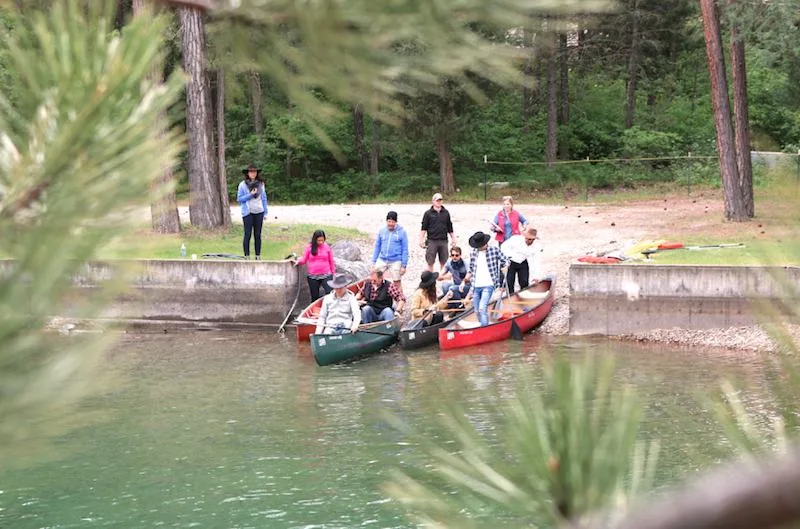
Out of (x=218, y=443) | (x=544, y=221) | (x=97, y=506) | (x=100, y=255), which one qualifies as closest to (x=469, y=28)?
(x=100, y=255)

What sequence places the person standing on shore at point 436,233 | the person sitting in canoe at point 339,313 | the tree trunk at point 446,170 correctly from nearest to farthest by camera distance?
1. the person sitting in canoe at point 339,313
2. the person standing on shore at point 436,233
3. the tree trunk at point 446,170

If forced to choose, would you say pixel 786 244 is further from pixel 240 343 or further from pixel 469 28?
pixel 240 343

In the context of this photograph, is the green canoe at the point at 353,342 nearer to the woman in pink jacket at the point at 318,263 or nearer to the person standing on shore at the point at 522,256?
the woman in pink jacket at the point at 318,263

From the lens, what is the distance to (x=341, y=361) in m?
17.7

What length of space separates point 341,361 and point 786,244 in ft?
53.8

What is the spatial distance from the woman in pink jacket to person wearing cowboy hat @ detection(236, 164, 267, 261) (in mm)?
1376

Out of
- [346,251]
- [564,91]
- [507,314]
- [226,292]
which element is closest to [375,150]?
[564,91]

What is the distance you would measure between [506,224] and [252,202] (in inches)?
173

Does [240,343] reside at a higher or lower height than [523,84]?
lower

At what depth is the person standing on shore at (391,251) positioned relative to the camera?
1897cm

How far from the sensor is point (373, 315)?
61.2 ft

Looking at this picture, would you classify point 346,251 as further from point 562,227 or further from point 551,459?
point 551,459

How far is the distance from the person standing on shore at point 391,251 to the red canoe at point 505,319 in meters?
1.34

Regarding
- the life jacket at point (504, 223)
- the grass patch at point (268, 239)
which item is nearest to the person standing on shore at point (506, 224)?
the life jacket at point (504, 223)
